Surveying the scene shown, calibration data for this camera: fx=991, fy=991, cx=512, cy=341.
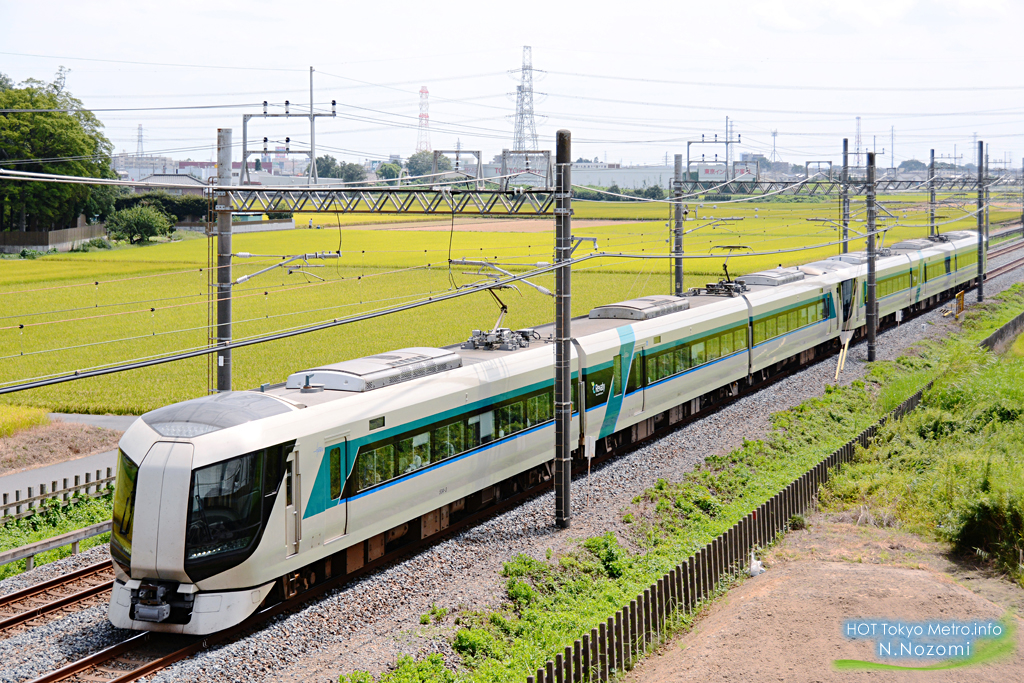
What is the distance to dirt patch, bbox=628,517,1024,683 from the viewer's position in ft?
34.6

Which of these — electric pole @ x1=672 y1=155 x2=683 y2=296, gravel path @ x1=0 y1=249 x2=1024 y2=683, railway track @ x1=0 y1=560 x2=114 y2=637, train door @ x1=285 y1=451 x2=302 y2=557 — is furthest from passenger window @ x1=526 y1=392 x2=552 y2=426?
electric pole @ x1=672 y1=155 x2=683 y2=296

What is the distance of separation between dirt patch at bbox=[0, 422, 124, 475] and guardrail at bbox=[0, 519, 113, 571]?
6560 mm

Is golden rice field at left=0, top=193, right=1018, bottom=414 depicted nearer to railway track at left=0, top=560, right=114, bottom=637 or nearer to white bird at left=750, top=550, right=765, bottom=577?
railway track at left=0, top=560, right=114, bottom=637

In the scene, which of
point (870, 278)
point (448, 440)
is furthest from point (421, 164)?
point (448, 440)

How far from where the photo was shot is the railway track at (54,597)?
1241 cm

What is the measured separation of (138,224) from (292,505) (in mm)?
64256

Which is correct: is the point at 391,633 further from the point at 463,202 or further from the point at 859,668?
the point at 463,202

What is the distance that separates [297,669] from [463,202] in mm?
9992

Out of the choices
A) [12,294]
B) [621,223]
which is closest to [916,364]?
[12,294]

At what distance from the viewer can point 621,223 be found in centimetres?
8150

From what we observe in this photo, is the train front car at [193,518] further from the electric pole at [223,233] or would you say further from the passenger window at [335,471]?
the electric pole at [223,233]

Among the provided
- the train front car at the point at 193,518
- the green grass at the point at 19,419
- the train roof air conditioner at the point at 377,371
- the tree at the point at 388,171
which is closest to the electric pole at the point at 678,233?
the train roof air conditioner at the point at 377,371

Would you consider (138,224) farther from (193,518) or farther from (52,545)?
(193,518)

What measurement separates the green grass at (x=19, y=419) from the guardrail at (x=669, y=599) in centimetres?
1732
